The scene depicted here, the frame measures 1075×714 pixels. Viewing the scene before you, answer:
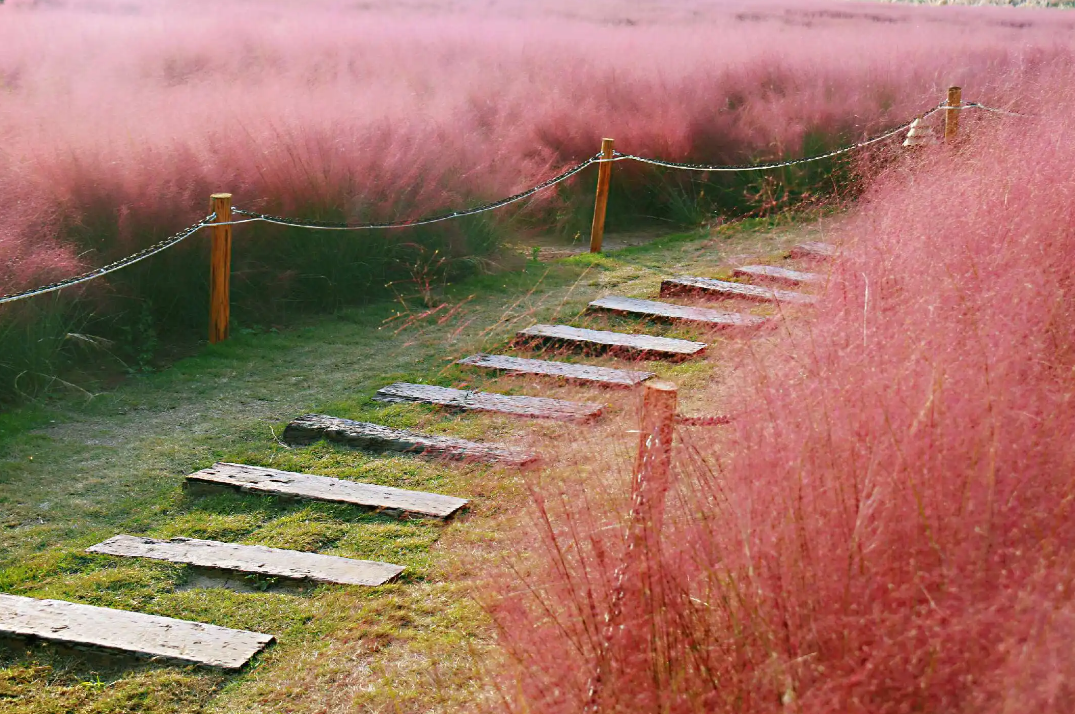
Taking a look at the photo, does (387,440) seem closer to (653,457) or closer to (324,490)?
(324,490)

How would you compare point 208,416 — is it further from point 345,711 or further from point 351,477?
point 345,711

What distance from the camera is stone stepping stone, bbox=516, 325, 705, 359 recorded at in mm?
5887

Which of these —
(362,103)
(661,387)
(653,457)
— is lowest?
(653,457)

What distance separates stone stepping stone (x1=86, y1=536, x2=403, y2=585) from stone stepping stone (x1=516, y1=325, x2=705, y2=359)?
2550 mm

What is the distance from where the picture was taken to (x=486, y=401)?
522 cm

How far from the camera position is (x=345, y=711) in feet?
9.51

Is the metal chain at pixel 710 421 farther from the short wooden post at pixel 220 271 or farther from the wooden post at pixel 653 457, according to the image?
the short wooden post at pixel 220 271

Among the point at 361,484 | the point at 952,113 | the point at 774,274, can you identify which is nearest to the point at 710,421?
the point at 361,484

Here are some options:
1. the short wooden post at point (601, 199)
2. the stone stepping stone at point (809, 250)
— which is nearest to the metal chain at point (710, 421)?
the stone stepping stone at point (809, 250)

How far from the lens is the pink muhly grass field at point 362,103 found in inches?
247

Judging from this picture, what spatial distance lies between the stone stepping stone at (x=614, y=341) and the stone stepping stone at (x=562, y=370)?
32cm

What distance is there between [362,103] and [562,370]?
11.9ft

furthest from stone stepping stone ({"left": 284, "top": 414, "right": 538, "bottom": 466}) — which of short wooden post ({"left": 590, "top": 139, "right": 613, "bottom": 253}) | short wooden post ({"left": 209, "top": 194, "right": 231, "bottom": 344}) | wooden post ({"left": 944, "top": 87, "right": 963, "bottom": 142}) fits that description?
wooden post ({"left": 944, "top": 87, "right": 963, "bottom": 142})

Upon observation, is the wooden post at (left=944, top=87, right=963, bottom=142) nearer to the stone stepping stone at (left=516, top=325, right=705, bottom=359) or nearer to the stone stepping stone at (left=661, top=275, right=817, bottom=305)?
the stone stepping stone at (left=661, top=275, right=817, bottom=305)
